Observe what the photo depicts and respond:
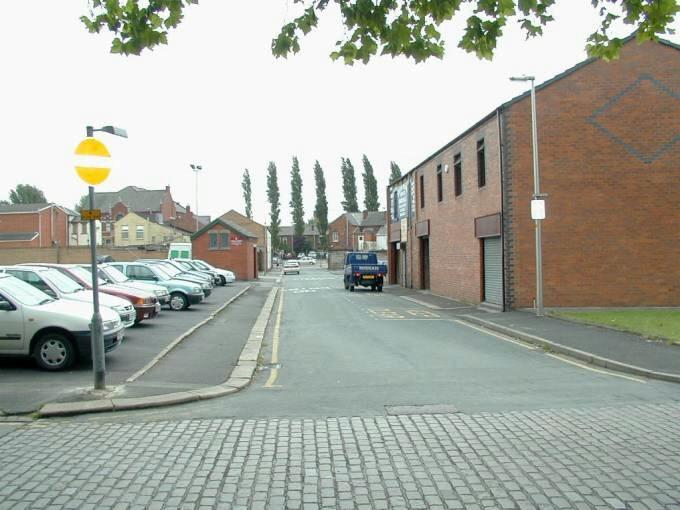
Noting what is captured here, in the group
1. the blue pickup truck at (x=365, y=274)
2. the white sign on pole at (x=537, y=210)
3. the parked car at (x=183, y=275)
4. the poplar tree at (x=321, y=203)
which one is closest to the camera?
the white sign on pole at (x=537, y=210)

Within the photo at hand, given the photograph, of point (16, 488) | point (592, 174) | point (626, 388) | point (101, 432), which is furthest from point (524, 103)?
point (16, 488)

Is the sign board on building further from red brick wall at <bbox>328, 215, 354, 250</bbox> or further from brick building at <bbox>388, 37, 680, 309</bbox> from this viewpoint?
red brick wall at <bbox>328, 215, 354, 250</bbox>

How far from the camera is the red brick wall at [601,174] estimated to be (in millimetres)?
Result: 19938

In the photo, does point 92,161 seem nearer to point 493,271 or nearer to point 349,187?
point 493,271

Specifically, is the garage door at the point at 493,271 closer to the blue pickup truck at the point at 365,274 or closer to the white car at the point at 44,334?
the blue pickup truck at the point at 365,274

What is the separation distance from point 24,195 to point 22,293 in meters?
127

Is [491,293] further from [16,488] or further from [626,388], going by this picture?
[16,488]

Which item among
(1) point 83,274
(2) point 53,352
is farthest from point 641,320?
(1) point 83,274

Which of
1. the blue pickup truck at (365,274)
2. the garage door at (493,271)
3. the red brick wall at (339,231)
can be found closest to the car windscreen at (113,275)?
the garage door at (493,271)

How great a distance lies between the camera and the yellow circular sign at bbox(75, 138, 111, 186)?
8.01m

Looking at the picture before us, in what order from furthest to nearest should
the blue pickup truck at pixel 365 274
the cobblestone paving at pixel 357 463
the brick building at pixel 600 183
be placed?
the blue pickup truck at pixel 365 274, the brick building at pixel 600 183, the cobblestone paving at pixel 357 463

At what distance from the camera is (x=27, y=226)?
7031 cm

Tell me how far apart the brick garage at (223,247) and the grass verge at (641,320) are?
3621 cm

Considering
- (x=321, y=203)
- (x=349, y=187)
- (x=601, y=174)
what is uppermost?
(x=349, y=187)
